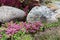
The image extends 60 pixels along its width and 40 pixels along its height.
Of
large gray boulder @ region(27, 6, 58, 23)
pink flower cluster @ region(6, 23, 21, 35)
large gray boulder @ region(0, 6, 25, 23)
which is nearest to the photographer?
pink flower cluster @ region(6, 23, 21, 35)

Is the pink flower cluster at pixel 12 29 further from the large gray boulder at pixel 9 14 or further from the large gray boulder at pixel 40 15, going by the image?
the large gray boulder at pixel 40 15

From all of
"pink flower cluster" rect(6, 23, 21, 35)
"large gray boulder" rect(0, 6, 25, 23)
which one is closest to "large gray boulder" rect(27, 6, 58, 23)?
"large gray boulder" rect(0, 6, 25, 23)

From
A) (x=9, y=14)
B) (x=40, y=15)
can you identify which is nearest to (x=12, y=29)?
(x=9, y=14)

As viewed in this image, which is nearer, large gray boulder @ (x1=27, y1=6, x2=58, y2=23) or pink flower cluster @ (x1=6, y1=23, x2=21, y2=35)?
pink flower cluster @ (x1=6, y1=23, x2=21, y2=35)

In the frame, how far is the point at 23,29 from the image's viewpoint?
7.15 m

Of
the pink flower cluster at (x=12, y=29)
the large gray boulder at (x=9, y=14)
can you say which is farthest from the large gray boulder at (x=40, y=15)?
the pink flower cluster at (x=12, y=29)

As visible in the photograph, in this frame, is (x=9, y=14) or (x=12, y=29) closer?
(x=12, y=29)

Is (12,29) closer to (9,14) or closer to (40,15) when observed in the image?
(9,14)

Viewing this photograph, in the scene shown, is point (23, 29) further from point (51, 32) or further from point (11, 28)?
point (51, 32)

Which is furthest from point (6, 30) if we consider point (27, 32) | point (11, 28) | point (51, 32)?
point (51, 32)

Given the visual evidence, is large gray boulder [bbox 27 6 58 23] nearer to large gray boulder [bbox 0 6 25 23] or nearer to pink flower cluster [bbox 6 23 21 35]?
large gray boulder [bbox 0 6 25 23]

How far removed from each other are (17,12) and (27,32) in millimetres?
1484

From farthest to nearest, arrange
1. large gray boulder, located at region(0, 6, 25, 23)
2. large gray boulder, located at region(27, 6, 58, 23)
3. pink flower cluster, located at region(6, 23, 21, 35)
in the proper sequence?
large gray boulder, located at region(27, 6, 58, 23) < large gray boulder, located at region(0, 6, 25, 23) < pink flower cluster, located at region(6, 23, 21, 35)

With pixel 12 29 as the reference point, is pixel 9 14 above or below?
above
